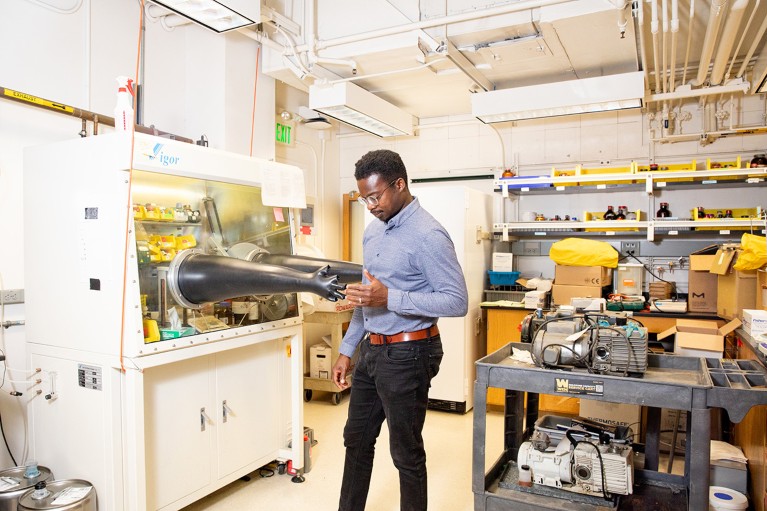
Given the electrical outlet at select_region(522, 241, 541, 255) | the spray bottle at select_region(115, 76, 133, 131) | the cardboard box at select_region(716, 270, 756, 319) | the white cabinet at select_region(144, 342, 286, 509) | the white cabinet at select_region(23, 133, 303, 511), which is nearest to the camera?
the white cabinet at select_region(23, 133, 303, 511)

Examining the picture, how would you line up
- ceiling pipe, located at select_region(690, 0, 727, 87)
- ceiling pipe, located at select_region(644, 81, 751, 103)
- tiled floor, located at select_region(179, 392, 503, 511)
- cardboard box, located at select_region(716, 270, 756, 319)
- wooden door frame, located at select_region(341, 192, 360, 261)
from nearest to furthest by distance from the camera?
1. ceiling pipe, located at select_region(690, 0, 727, 87)
2. tiled floor, located at select_region(179, 392, 503, 511)
3. cardboard box, located at select_region(716, 270, 756, 319)
4. ceiling pipe, located at select_region(644, 81, 751, 103)
5. wooden door frame, located at select_region(341, 192, 360, 261)

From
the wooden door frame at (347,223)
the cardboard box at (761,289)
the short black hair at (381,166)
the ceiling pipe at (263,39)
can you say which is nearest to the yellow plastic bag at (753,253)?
the cardboard box at (761,289)

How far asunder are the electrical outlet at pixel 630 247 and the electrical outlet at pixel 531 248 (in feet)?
2.46

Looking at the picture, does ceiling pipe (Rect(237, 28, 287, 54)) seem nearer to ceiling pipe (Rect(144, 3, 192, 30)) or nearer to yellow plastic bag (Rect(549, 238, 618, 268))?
ceiling pipe (Rect(144, 3, 192, 30))

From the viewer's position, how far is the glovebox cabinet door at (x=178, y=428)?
2523 millimetres

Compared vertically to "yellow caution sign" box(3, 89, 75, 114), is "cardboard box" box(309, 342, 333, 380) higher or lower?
lower

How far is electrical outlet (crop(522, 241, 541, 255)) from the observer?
17.0ft

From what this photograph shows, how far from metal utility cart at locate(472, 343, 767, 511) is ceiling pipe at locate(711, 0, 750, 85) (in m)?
1.81

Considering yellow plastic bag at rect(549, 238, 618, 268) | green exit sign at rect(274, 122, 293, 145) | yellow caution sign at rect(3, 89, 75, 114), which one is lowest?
yellow plastic bag at rect(549, 238, 618, 268)

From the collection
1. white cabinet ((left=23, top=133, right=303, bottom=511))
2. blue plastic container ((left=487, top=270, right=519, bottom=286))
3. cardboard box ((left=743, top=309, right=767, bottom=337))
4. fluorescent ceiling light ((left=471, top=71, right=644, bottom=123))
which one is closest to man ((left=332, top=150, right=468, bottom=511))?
white cabinet ((left=23, top=133, right=303, bottom=511))

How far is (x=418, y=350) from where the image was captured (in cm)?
217

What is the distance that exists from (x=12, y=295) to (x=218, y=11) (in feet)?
6.29

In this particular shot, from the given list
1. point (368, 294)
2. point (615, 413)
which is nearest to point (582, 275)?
point (615, 413)

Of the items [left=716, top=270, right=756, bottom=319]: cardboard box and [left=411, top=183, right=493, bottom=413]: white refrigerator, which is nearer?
[left=716, top=270, right=756, bottom=319]: cardboard box
